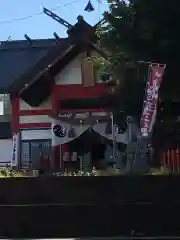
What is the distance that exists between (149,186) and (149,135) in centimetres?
132

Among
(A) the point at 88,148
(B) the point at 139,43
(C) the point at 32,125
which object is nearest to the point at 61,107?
(A) the point at 88,148

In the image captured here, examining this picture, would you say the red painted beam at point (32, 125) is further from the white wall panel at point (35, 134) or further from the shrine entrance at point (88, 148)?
the shrine entrance at point (88, 148)

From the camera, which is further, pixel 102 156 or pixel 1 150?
pixel 1 150

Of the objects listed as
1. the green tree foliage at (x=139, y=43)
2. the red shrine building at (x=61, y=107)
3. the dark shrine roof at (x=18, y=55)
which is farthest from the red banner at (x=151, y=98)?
the dark shrine roof at (x=18, y=55)

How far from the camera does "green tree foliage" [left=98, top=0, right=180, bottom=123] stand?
1090 cm

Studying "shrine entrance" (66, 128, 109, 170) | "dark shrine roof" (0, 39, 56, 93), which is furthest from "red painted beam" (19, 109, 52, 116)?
"dark shrine roof" (0, 39, 56, 93)

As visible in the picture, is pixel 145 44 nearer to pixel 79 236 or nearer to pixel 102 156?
pixel 79 236

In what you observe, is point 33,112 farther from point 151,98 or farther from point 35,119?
point 151,98

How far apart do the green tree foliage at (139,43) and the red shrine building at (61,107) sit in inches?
385

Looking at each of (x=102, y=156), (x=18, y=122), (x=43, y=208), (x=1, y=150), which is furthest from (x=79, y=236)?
(x=1, y=150)

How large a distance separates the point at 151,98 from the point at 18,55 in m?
25.4

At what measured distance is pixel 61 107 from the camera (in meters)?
24.2

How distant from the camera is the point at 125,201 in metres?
11.8

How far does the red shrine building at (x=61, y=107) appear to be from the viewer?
23672 mm
